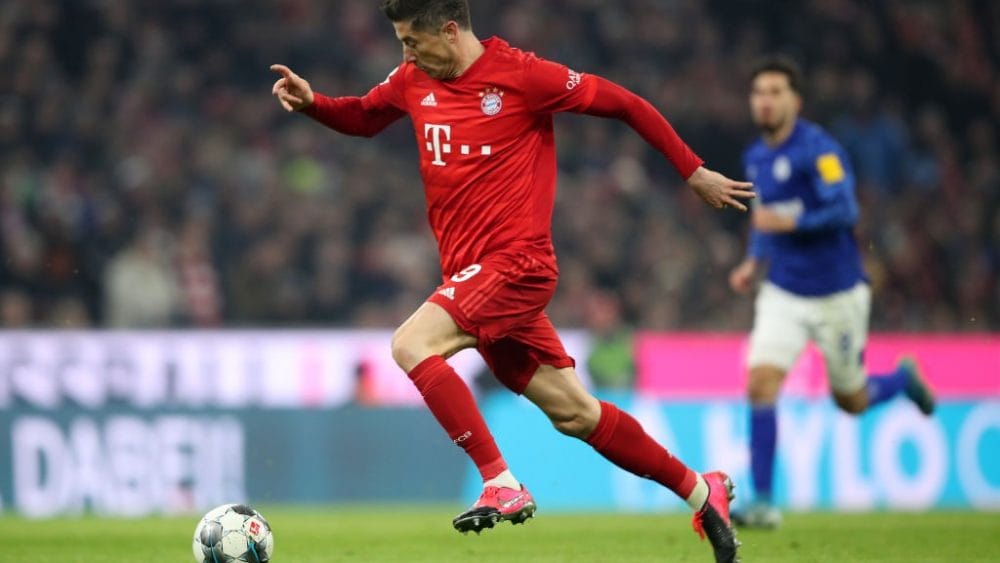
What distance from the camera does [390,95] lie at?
6.27m

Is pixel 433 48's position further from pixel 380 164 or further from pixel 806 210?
pixel 380 164

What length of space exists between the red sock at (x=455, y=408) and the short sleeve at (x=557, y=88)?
1072 mm

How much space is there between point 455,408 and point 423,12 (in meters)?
1.44

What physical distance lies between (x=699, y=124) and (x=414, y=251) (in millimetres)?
3762

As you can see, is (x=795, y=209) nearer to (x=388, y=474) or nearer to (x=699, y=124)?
(x=388, y=474)

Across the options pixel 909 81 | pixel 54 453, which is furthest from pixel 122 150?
pixel 909 81

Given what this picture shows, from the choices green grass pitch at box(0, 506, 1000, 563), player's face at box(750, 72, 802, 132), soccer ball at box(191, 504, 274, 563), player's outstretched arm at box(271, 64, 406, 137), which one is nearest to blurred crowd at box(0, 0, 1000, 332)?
green grass pitch at box(0, 506, 1000, 563)

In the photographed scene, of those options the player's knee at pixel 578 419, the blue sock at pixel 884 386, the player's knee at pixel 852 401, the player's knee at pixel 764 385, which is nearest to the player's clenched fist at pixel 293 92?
the player's knee at pixel 578 419

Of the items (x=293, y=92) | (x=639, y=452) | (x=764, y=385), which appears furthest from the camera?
(x=764, y=385)

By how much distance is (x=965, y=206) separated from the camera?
52.9 ft

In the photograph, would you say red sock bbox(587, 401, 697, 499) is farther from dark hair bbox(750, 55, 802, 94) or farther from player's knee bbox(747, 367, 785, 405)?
dark hair bbox(750, 55, 802, 94)

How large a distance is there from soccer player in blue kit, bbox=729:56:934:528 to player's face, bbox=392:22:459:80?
284 cm

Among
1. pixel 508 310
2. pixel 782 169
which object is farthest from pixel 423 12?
pixel 782 169

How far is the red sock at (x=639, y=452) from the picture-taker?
6035 mm
